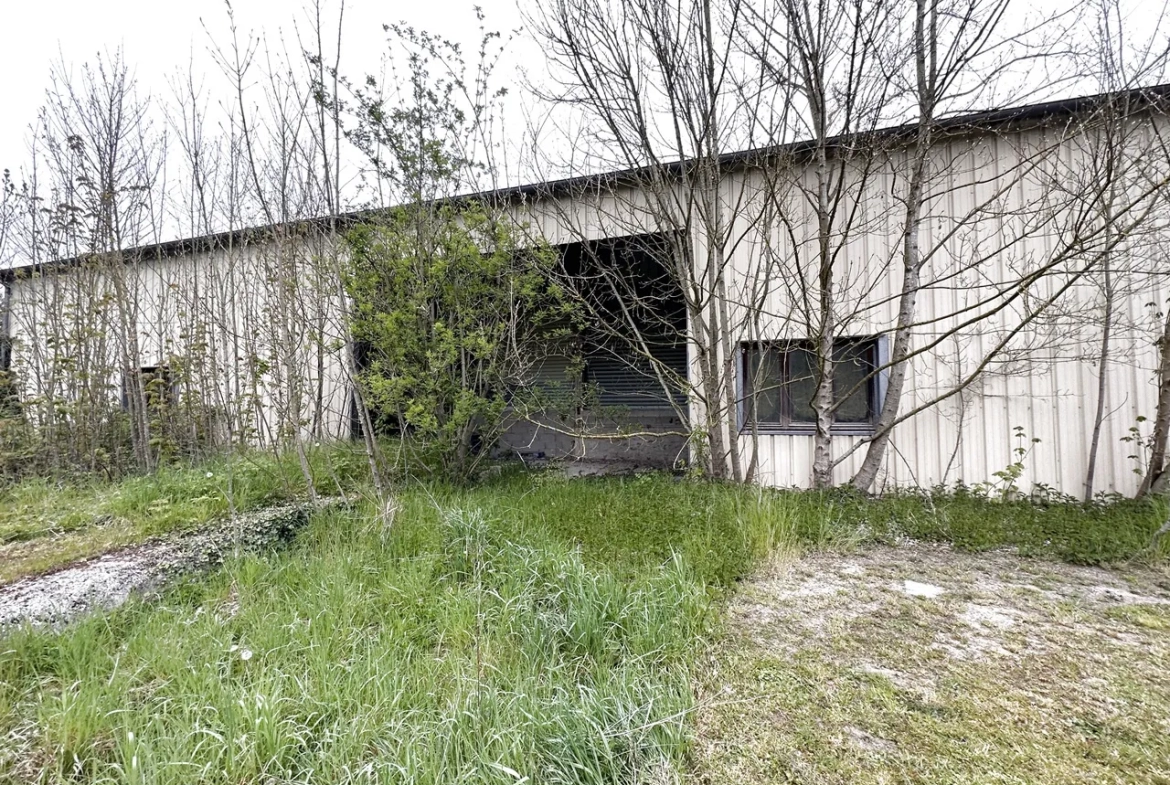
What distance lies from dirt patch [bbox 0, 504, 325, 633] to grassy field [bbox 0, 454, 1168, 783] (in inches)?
7.2

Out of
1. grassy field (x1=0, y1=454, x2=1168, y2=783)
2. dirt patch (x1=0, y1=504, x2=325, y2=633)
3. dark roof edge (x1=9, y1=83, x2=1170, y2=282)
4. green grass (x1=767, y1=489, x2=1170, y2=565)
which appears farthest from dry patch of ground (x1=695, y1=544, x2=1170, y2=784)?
dark roof edge (x1=9, y1=83, x2=1170, y2=282)

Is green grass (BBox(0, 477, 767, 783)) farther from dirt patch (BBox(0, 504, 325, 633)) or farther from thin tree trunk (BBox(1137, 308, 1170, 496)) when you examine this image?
thin tree trunk (BBox(1137, 308, 1170, 496))

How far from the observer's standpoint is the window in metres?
5.00

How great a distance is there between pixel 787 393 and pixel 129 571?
5.46 meters

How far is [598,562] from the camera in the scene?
288 cm

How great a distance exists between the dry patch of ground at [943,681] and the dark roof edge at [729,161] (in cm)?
361

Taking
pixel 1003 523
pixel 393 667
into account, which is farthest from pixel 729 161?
pixel 393 667

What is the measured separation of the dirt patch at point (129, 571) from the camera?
2.31 metres

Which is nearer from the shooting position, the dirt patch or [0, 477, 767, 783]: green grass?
[0, 477, 767, 783]: green grass

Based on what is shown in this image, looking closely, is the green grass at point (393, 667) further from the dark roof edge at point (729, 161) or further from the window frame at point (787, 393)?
the dark roof edge at point (729, 161)

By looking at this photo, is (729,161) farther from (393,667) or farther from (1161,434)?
(393,667)

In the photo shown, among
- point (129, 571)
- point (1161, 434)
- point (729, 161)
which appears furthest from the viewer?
point (729, 161)

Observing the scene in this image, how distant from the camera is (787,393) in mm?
5250

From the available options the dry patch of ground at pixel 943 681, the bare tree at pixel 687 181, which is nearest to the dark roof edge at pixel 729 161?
the bare tree at pixel 687 181
